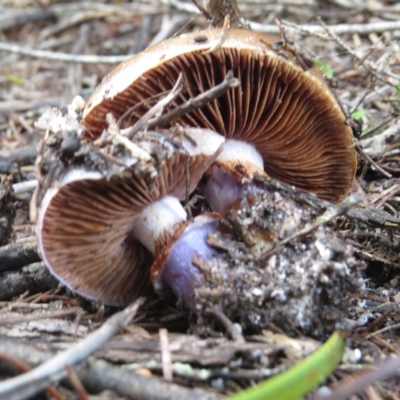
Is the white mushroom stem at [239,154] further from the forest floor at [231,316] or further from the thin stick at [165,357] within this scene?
the thin stick at [165,357]

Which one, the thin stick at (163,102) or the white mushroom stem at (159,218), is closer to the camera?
the thin stick at (163,102)

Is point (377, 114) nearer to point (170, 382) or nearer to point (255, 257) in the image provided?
point (255, 257)

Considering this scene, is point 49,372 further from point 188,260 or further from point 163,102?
point 163,102

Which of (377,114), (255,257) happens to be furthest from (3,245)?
(377,114)

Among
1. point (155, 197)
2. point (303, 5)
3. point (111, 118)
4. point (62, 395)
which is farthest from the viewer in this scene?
point (303, 5)

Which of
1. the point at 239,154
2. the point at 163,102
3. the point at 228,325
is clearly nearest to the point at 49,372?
the point at 228,325

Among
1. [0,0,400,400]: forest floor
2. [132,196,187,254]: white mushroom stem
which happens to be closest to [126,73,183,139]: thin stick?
[132,196,187,254]: white mushroom stem

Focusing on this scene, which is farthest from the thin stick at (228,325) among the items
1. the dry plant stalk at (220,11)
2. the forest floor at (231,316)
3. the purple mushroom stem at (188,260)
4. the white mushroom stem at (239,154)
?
the dry plant stalk at (220,11)
